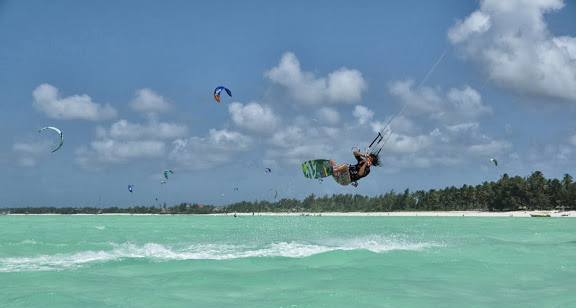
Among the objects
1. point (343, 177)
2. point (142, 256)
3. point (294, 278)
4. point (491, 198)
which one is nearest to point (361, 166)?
point (343, 177)

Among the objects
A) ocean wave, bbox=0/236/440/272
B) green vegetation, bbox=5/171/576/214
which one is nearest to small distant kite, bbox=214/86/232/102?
ocean wave, bbox=0/236/440/272

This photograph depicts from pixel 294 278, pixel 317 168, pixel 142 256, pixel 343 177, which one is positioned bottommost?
pixel 294 278

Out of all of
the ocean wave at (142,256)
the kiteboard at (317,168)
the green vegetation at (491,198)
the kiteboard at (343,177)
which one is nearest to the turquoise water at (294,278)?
the ocean wave at (142,256)

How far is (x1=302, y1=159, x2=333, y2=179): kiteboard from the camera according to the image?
58.2ft

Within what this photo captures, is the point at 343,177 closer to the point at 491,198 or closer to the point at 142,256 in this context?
the point at 142,256

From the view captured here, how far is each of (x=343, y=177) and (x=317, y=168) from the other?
Result: 1.42 meters

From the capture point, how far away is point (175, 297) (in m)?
12.8

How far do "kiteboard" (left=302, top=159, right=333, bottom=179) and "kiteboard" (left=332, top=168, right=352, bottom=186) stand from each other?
403mm

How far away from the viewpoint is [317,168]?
18125 mm

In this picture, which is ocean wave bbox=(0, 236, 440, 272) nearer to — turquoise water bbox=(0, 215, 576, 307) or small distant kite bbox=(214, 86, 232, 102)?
turquoise water bbox=(0, 215, 576, 307)

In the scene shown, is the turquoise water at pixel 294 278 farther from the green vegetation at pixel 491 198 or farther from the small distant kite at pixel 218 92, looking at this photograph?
the green vegetation at pixel 491 198

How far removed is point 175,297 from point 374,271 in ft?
22.8

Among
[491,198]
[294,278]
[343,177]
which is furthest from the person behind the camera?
[491,198]

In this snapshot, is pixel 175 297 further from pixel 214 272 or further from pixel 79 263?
pixel 79 263
